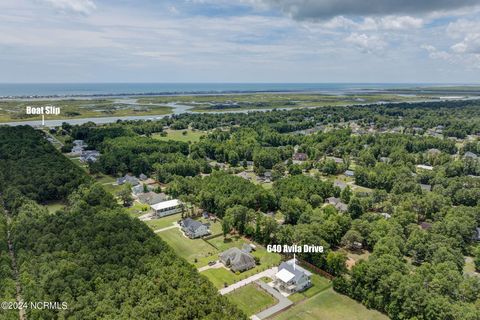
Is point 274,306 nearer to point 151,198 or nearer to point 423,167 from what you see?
point 151,198

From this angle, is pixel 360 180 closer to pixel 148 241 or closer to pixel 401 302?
pixel 401 302

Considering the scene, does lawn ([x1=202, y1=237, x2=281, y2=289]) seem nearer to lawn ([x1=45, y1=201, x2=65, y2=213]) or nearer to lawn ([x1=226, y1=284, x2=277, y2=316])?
lawn ([x1=226, y1=284, x2=277, y2=316])

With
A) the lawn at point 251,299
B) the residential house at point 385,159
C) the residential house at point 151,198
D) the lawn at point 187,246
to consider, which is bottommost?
the lawn at point 251,299

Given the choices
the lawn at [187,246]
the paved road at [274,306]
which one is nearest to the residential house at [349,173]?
the lawn at [187,246]

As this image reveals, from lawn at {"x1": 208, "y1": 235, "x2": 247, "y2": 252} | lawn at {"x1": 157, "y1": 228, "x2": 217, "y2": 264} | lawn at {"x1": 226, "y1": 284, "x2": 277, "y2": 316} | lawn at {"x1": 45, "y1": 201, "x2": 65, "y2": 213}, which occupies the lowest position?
lawn at {"x1": 226, "y1": 284, "x2": 277, "y2": 316}

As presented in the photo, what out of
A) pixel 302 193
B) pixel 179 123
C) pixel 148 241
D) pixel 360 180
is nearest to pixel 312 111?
pixel 179 123

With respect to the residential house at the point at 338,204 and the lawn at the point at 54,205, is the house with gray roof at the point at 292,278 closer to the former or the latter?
the residential house at the point at 338,204

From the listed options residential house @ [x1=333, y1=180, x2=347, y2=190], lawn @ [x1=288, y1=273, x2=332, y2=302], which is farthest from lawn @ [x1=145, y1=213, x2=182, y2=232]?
residential house @ [x1=333, y1=180, x2=347, y2=190]
